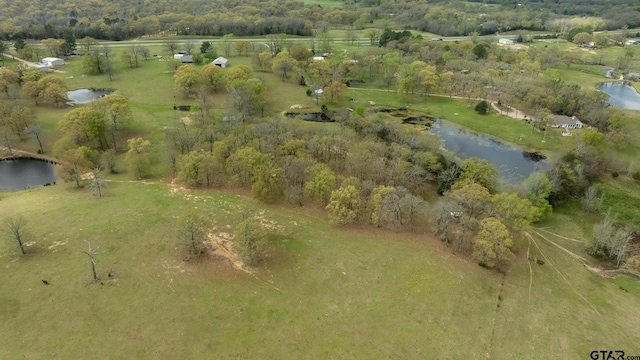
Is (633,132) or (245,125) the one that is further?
(633,132)

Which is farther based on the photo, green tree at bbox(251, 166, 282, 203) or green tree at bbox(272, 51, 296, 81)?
green tree at bbox(272, 51, 296, 81)

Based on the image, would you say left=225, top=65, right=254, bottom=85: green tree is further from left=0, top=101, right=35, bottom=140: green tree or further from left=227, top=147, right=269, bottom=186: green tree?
left=227, top=147, right=269, bottom=186: green tree

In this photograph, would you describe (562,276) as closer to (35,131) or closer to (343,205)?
(343,205)

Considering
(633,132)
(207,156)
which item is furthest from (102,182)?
(633,132)

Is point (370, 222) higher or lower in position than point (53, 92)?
lower

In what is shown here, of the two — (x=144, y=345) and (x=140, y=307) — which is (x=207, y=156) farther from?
(x=144, y=345)

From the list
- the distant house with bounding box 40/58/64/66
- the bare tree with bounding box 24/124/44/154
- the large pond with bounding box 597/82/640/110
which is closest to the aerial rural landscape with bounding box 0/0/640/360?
the bare tree with bounding box 24/124/44/154
